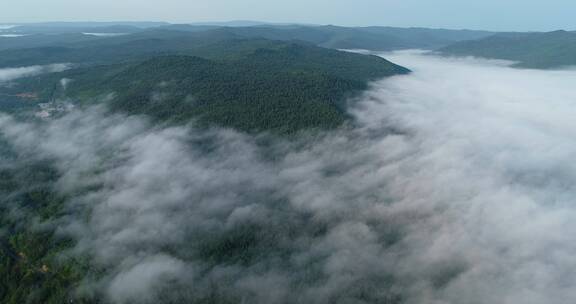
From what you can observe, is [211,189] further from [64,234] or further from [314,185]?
[64,234]

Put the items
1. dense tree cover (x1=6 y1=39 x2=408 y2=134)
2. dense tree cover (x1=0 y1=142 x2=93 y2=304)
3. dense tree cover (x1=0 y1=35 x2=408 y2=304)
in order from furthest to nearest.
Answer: dense tree cover (x1=6 y1=39 x2=408 y2=134)
dense tree cover (x1=0 y1=35 x2=408 y2=304)
dense tree cover (x1=0 y1=142 x2=93 y2=304)

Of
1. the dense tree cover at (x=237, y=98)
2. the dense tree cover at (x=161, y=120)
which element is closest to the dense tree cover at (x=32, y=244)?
the dense tree cover at (x=161, y=120)

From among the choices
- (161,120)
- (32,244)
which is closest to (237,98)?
(161,120)

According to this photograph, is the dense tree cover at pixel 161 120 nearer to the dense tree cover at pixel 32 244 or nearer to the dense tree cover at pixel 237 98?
the dense tree cover at pixel 32 244

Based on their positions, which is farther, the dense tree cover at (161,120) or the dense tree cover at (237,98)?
the dense tree cover at (237,98)

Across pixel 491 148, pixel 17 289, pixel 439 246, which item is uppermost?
pixel 491 148

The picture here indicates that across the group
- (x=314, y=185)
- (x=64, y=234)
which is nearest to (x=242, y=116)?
(x=314, y=185)

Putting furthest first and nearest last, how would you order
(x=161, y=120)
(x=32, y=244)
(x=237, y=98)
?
(x=237, y=98) < (x=161, y=120) < (x=32, y=244)

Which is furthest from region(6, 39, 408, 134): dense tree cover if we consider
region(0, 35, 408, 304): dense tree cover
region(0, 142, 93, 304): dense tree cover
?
region(0, 142, 93, 304): dense tree cover

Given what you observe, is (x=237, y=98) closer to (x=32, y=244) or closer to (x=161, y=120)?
(x=161, y=120)

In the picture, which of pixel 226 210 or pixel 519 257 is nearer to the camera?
pixel 519 257

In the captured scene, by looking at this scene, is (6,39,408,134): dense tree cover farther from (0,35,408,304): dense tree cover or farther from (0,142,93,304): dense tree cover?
(0,142,93,304): dense tree cover
